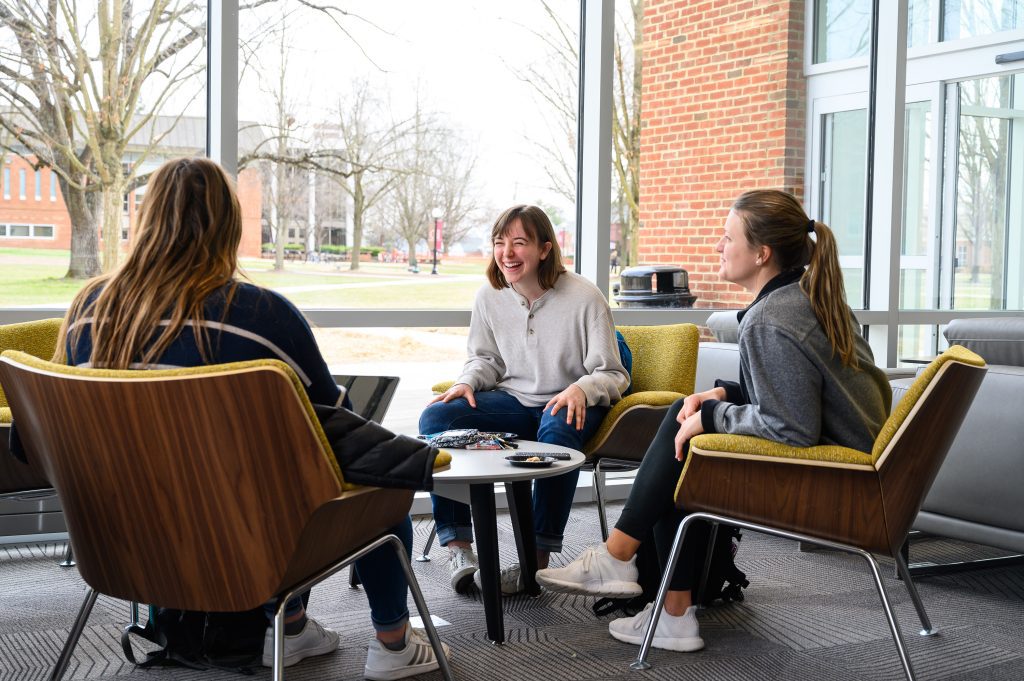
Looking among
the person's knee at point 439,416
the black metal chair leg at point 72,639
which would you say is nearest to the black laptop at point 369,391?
the person's knee at point 439,416

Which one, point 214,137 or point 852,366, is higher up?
point 214,137

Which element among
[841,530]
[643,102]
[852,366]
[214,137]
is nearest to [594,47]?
[643,102]

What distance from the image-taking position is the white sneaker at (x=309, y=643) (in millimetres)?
2534

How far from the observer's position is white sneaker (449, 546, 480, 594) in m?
3.13

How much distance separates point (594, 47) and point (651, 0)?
0.82 metres

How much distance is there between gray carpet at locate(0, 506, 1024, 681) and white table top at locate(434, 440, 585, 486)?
0.51 meters

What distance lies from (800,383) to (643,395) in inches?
47.1

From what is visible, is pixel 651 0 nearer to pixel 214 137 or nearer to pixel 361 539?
pixel 214 137

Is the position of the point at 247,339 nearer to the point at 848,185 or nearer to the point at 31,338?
the point at 31,338

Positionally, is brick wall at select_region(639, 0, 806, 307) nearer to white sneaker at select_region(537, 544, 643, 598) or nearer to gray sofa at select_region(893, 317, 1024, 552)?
gray sofa at select_region(893, 317, 1024, 552)

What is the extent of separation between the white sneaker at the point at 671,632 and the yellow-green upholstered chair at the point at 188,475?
1.21 metres

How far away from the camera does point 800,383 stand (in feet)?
7.42

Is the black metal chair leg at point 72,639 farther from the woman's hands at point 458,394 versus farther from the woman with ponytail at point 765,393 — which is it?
the woman's hands at point 458,394

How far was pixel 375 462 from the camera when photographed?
181 cm
